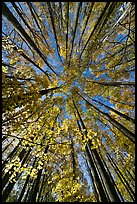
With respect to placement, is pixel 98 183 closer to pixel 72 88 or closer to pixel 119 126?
pixel 119 126

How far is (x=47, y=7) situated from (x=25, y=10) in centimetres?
101

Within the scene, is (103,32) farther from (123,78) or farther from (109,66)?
(123,78)

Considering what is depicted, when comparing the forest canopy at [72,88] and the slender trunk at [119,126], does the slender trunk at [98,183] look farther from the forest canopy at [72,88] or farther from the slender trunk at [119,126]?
the slender trunk at [119,126]

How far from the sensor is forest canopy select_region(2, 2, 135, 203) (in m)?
4.17

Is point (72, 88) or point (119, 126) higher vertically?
point (72, 88)

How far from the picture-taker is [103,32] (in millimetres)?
6234

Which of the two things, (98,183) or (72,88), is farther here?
(72,88)

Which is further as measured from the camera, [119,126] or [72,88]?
[72,88]

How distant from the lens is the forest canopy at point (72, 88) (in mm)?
4168

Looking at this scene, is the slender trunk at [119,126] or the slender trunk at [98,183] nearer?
the slender trunk at [119,126]

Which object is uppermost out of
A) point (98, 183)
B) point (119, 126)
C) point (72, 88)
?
point (72, 88)

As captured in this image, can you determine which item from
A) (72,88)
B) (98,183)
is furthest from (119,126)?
(72,88)

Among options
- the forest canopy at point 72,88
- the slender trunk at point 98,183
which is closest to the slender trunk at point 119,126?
the forest canopy at point 72,88

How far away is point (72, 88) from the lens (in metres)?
7.86
